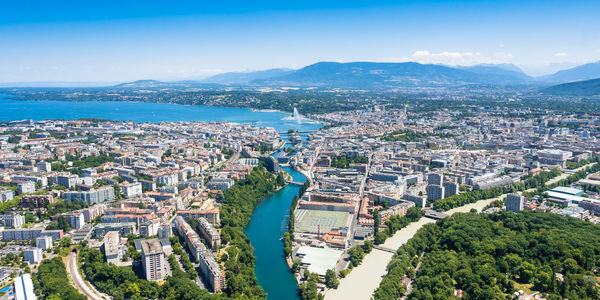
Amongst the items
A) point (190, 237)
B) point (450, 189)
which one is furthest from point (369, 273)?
point (450, 189)

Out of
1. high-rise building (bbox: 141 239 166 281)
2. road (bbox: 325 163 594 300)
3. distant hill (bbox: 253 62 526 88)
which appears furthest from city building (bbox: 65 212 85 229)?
distant hill (bbox: 253 62 526 88)

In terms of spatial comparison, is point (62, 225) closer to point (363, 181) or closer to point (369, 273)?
point (369, 273)

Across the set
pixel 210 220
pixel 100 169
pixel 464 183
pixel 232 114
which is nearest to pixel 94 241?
pixel 210 220

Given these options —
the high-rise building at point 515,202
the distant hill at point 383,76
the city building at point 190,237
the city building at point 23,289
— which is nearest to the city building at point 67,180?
the city building at point 190,237

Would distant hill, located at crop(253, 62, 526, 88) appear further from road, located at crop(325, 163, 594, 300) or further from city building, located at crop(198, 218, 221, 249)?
city building, located at crop(198, 218, 221, 249)

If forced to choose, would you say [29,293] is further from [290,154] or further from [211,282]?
[290,154]
